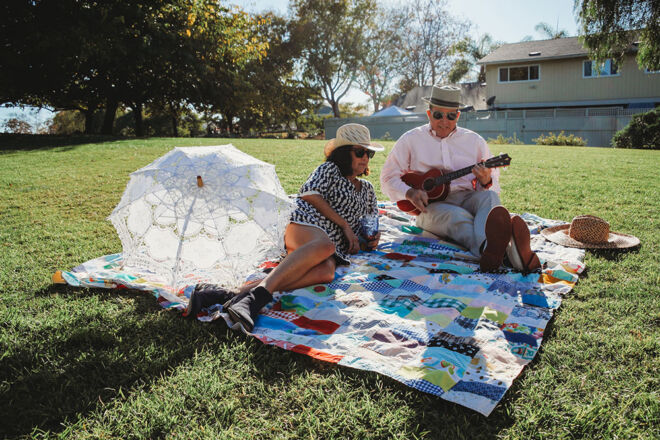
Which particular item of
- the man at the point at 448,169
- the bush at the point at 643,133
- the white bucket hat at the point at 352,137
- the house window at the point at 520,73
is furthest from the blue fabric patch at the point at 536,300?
the house window at the point at 520,73

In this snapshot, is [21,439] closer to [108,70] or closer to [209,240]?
[209,240]

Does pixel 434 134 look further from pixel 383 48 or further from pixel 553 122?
pixel 383 48

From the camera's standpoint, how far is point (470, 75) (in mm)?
38844

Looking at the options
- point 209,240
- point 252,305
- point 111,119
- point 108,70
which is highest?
point 108,70

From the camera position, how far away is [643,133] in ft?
52.9

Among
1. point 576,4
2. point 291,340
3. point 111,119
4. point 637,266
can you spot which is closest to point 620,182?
point 637,266

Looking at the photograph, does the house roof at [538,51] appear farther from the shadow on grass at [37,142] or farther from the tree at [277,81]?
the shadow on grass at [37,142]

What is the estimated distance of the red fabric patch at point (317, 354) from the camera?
7.22 ft

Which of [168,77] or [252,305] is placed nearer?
[252,305]

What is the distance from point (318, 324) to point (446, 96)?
2.73 m

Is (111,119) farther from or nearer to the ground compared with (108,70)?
nearer to the ground

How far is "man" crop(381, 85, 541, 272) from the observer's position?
4082 millimetres

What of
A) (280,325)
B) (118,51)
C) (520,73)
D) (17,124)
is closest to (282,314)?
(280,325)

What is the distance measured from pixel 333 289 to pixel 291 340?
805 mm
